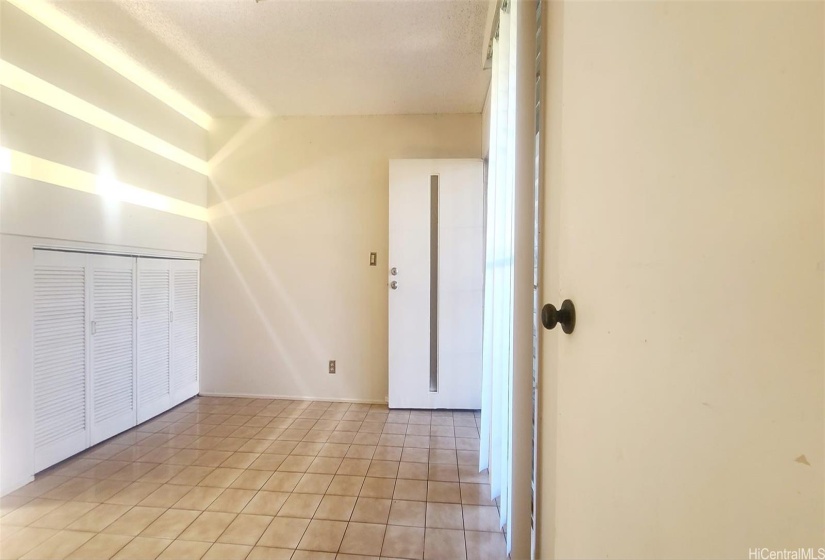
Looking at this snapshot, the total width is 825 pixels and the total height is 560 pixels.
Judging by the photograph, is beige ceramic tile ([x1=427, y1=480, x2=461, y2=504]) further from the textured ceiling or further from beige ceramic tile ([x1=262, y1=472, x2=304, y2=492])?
the textured ceiling

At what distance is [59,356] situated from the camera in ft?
6.34

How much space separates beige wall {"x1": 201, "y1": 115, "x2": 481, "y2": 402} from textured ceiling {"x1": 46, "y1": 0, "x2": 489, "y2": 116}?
0.83ft

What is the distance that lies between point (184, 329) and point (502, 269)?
283cm

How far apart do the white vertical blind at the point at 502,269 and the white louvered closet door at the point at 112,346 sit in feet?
7.98

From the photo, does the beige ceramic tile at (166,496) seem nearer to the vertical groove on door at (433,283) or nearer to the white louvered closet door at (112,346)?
the white louvered closet door at (112,346)

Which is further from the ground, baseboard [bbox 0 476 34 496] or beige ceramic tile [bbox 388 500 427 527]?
baseboard [bbox 0 476 34 496]

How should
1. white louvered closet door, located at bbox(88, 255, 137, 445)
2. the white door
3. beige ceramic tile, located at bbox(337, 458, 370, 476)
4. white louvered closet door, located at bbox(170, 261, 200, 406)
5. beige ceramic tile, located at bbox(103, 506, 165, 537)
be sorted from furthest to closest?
white louvered closet door, located at bbox(170, 261, 200, 406), the white door, white louvered closet door, located at bbox(88, 255, 137, 445), beige ceramic tile, located at bbox(337, 458, 370, 476), beige ceramic tile, located at bbox(103, 506, 165, 537)

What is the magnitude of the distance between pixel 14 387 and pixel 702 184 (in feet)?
9.11

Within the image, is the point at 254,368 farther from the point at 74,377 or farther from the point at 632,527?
the point at 632,527

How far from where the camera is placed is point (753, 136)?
0.32m

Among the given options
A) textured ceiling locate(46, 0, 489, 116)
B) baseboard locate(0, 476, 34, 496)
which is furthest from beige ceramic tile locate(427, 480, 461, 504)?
textured ceiling locate(46, 0, 489, 116)

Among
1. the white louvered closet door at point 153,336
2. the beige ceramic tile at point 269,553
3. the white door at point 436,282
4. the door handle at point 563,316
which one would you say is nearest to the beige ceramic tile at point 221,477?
the beige ceramic tile at point 269,553

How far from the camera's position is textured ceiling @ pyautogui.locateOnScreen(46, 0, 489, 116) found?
180 cm

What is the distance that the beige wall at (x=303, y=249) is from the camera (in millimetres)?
2951
